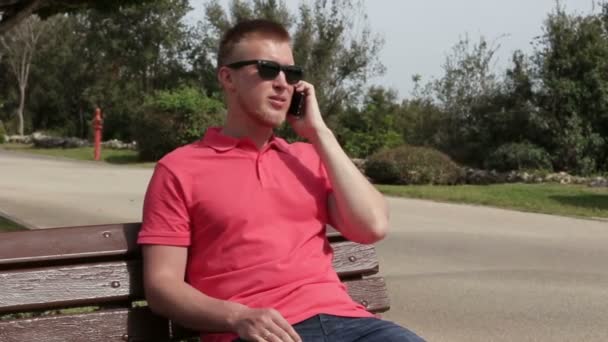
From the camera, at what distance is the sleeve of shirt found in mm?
3430

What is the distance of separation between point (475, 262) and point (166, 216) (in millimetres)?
7028

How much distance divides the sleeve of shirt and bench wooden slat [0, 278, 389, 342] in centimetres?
31

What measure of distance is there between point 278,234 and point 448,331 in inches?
145

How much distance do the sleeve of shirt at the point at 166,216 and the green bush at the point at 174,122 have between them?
74.2 ft

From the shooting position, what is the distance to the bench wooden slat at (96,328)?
3363mm

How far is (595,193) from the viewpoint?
57.3ft

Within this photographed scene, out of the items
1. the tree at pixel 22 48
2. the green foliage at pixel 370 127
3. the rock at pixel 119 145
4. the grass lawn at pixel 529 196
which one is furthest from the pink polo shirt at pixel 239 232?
the tree at pixel 22 48

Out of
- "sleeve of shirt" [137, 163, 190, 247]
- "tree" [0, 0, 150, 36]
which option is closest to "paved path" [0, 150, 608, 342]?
"tree" [0, 0, 150, 36]

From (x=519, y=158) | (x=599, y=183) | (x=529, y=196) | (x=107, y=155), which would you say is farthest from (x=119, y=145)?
(x=529, y=196)

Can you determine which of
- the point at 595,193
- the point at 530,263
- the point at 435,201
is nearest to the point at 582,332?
the point at 530,263

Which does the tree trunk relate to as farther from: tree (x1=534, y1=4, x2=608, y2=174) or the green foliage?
tree (x1=534, y1=4, x2=608, y2=174)

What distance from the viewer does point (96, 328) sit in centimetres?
349

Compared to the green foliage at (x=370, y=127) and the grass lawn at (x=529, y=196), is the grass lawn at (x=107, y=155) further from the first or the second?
the grass lawn at (x=529, y=196)

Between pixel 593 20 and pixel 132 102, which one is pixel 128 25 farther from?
pixel 593 20
